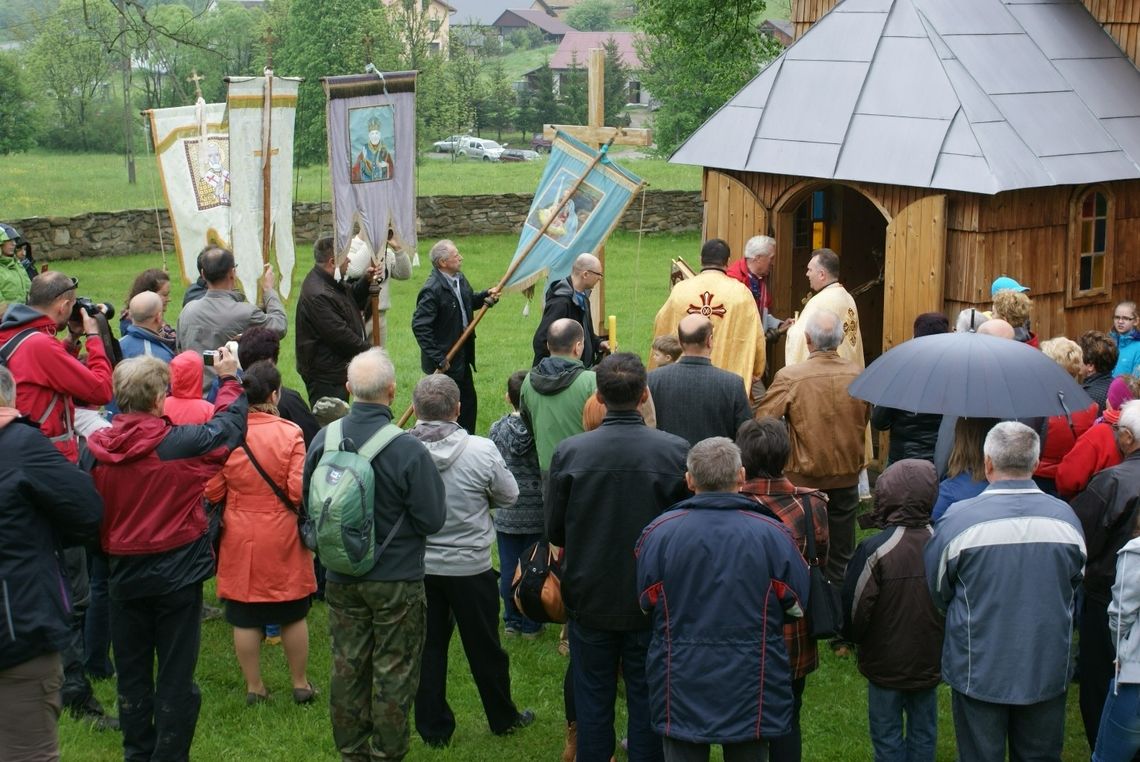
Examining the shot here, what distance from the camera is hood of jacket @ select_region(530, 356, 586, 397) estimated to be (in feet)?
23.0

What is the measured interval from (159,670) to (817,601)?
9.74 feet

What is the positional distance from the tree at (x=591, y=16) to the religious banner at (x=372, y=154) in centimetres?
14208

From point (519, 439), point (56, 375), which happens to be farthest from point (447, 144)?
point (56, 375)

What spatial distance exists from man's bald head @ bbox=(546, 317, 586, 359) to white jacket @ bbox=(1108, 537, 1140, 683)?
293cm

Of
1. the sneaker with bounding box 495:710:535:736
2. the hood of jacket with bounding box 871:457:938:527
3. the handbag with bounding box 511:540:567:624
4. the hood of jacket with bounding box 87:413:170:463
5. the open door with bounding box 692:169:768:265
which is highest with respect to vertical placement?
the open door with bounding box 692:169:768:265

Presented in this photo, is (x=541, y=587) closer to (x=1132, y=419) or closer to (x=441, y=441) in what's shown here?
(x=441, y=441)

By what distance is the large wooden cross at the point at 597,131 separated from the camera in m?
10.5

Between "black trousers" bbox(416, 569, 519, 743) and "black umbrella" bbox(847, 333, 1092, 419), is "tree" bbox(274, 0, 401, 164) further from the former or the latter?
"black umbrella" bbox(847, 333, 1092, 419)

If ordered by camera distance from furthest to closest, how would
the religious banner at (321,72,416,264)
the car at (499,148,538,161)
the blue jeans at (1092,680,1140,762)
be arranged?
the car at (499,148,538,161)
the religious banner at (321,72,416,264)
the blue jeans at (1092,680,1140,762)

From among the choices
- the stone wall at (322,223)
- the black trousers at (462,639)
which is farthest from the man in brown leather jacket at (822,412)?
the stone wall at (322,223)

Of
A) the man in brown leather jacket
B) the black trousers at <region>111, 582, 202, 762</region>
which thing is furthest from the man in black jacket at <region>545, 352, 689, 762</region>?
the man in brown leather jacket

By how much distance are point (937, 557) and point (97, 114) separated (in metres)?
48.3

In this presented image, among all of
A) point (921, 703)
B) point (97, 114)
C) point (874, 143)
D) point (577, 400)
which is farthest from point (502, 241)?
point (97, 114)

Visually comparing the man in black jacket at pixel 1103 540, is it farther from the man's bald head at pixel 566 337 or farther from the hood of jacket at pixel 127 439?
the hood of jacket at pixel 127 439
